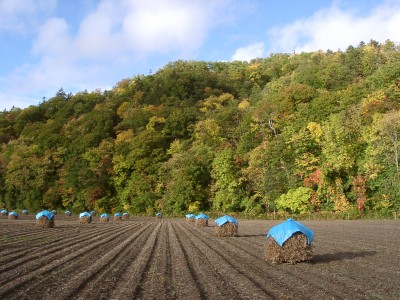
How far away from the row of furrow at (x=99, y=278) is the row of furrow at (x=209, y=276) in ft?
7.52

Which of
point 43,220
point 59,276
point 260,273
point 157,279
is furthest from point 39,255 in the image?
point 43,220

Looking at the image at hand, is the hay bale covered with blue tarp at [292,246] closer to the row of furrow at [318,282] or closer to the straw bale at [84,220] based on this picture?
the row of furrow at [318,282]

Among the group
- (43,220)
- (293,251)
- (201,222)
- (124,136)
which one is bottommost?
(293,251)

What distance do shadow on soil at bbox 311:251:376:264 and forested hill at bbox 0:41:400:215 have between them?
32.0 m

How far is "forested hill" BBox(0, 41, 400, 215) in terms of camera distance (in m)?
49.6

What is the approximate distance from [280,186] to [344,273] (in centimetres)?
4299

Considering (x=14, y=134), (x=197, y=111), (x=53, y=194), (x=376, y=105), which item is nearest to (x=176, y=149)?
(x=197, y=111)

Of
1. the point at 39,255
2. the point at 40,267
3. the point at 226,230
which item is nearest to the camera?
the point at 40,267

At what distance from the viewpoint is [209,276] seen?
38.6 feet

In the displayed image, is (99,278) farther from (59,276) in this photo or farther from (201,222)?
(201,222)

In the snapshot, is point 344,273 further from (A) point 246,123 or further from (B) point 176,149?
(B) point 176,149

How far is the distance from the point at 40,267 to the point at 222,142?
5822cm

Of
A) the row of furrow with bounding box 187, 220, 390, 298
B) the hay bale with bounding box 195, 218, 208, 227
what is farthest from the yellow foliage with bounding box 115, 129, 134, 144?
the row of furrow with bounding box 187, 220, 390, 298

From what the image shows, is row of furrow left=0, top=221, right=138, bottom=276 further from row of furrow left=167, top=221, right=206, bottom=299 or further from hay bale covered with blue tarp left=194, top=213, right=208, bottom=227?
hay bale covered with blue tarp left=194, top=213, right=208, bottom=227
